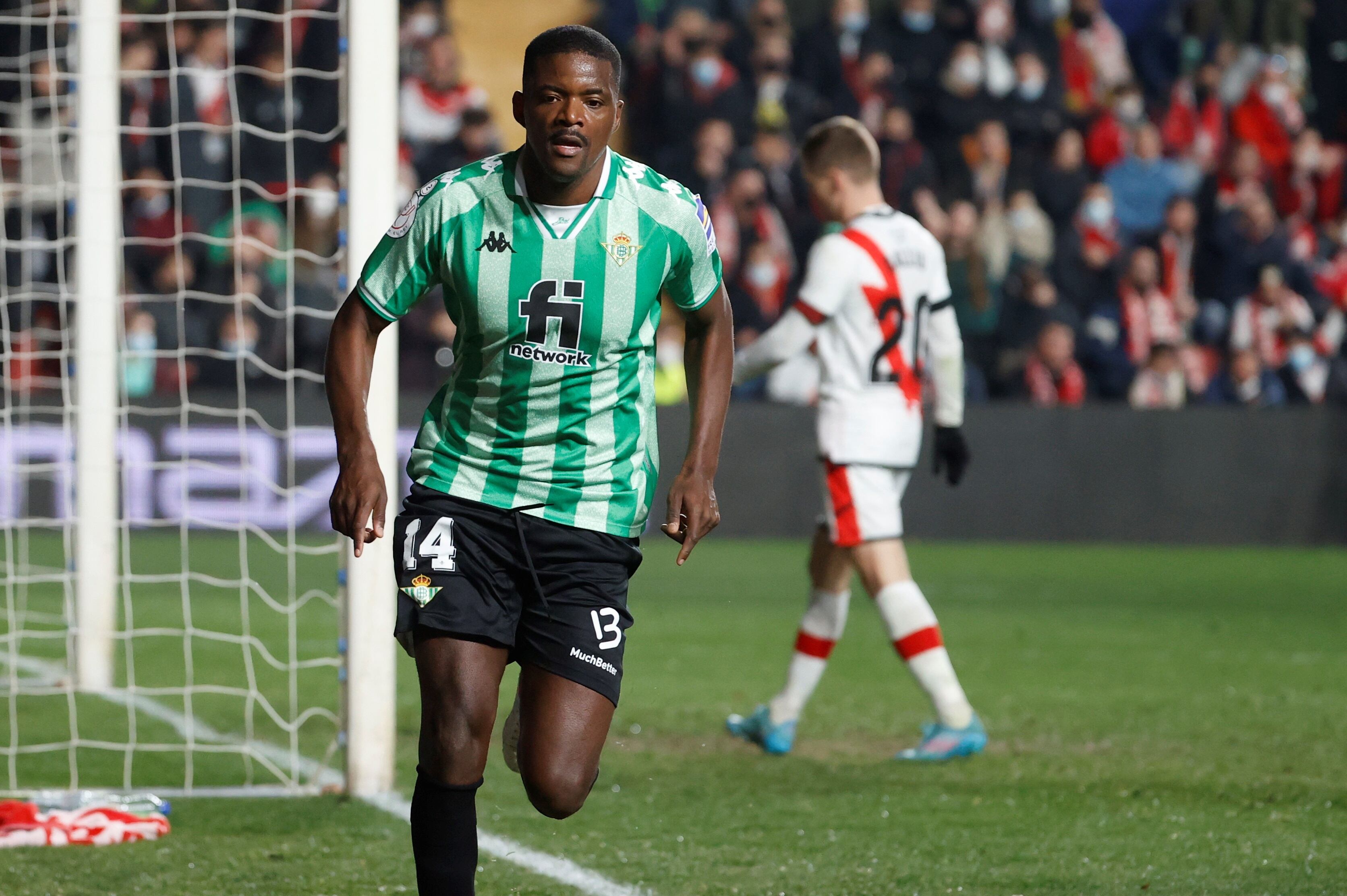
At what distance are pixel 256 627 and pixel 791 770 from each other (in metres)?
4.46

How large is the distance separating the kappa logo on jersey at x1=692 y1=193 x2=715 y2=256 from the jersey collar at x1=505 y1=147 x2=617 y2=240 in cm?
22

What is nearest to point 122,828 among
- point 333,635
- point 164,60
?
point 333,635

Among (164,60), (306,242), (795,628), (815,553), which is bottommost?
(795,628)

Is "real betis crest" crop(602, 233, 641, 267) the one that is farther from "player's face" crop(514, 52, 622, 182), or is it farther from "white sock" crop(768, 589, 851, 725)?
"white sock" crop(768, 589, 851, 725)

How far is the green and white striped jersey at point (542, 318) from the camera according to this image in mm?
3686

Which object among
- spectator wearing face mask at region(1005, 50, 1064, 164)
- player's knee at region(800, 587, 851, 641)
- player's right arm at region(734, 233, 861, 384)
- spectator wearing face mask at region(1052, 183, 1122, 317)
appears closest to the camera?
player's right arm at region(734, 233, 861, 384)

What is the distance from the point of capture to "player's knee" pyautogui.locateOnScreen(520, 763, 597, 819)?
12.3ft

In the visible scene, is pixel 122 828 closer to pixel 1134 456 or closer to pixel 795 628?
pixel 795 628

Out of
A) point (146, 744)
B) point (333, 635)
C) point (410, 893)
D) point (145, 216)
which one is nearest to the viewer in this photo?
point (410, 893)

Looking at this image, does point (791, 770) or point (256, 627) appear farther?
point (256, 627)

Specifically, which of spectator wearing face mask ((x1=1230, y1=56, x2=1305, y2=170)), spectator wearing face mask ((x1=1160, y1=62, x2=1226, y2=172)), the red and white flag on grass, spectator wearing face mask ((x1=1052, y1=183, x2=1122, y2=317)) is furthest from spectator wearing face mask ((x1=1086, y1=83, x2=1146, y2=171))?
the red and white flag on grass

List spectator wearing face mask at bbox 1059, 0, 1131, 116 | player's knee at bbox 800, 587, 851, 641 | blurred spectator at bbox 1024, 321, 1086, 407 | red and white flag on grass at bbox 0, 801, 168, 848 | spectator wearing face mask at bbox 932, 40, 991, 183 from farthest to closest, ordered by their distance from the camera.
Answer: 1. spectator wearing face mask at bbox 1059, 0, 1131, 116
2. spectator wearing face mask at bbox 932, 40, 991, 183
3. blurred spectator at bbox 1024, 321, 1086, 407
4. player's knee at bbox 800, 587, 851, 641
5. red and white flag on grass at bbox 0, 801, 168, 848

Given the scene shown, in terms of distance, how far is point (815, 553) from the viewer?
6.59 metres

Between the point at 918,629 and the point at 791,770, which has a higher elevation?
the point at 918,629
